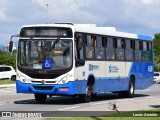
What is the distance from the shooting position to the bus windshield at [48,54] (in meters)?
21.8

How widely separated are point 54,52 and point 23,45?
1414mm

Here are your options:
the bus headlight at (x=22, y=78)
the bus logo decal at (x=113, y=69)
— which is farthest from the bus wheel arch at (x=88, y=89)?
the bus headlight at (x=22, y=78)

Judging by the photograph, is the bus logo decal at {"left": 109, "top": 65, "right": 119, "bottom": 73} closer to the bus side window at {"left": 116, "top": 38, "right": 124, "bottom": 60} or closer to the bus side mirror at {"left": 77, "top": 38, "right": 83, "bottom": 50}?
the bus side window at {"left": 116, "top": 38, "right": 124, "bottom": 60}

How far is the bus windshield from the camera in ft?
71.6

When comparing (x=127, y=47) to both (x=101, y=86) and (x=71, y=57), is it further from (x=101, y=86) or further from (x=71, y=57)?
(x=71, y=57)

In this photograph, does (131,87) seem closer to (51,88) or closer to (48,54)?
(51,88)

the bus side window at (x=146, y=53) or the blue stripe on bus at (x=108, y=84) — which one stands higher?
the bus side window at (x=146, y=53)

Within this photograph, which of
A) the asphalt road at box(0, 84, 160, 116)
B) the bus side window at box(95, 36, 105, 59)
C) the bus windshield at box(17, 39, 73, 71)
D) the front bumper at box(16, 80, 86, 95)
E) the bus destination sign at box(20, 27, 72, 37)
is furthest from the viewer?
Result: the bus side window at box(95, 36, 105, 59)

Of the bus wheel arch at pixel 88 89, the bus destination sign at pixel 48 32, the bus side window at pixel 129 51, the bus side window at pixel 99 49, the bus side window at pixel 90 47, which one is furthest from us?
the bus side window at pixel 129 51

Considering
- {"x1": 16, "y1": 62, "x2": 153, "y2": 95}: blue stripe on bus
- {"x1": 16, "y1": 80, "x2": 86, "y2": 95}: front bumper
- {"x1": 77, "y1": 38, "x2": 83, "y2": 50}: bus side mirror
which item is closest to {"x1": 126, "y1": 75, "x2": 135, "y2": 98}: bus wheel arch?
{"x1": 16, "y1": 62, "x2": 153, "y2": 95}: blue stripe on bus

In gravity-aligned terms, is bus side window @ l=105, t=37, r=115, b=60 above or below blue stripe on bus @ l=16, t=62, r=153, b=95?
above

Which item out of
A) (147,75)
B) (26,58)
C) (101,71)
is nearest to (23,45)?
(26,58)

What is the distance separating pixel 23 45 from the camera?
73.5 ft

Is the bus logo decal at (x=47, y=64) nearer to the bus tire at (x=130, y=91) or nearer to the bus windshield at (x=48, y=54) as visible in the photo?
the bus windshield at (x=48, y=54)
